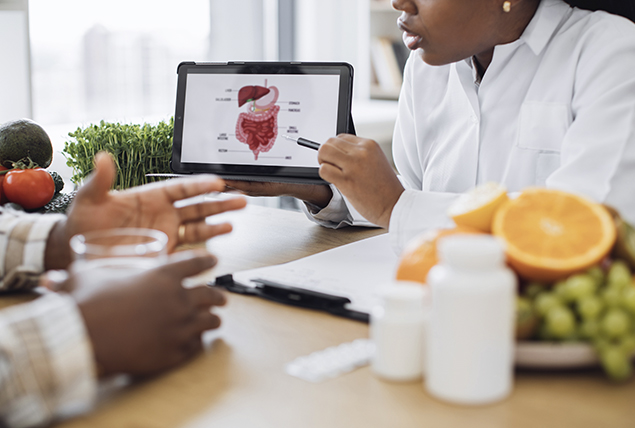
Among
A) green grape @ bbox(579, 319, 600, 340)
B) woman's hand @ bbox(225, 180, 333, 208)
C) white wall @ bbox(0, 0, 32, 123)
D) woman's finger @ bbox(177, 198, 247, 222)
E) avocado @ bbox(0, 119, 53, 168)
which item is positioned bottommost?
green grape @ bbox(579, 319, 600, 340)

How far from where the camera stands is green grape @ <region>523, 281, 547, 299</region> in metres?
0.67

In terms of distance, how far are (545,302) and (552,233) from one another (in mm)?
79

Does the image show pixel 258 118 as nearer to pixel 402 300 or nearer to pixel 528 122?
pixel 528 122

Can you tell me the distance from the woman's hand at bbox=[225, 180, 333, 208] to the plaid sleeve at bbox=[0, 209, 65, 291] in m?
0.48

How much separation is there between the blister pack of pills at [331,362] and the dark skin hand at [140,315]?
0.40ft

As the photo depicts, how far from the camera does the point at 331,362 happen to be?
70 cm

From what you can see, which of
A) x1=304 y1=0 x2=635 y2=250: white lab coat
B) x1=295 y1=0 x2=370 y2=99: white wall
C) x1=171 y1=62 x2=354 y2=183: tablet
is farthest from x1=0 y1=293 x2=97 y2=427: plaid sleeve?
x1=295 y1=0 x2=370 y2=99: white wall

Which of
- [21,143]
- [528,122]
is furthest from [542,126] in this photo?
[21,143]

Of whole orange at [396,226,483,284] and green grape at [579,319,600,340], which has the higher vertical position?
whole orange at [396,226,483,284]

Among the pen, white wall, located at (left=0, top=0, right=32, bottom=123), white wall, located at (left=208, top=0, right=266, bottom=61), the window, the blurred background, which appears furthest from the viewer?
white wall, located at (left=208, top=0, right=266, bottom=61)

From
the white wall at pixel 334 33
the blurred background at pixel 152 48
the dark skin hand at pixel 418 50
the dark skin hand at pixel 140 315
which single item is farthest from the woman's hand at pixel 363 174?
the white wall at pixel 334 33

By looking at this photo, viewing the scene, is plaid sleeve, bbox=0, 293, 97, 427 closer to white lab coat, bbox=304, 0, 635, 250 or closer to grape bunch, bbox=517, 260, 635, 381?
grape bunch, bbox=517, 260, 635, 381

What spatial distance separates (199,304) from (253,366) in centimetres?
9

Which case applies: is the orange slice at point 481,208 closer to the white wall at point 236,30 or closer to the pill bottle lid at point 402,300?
the pill bottle lid at point 402,300
